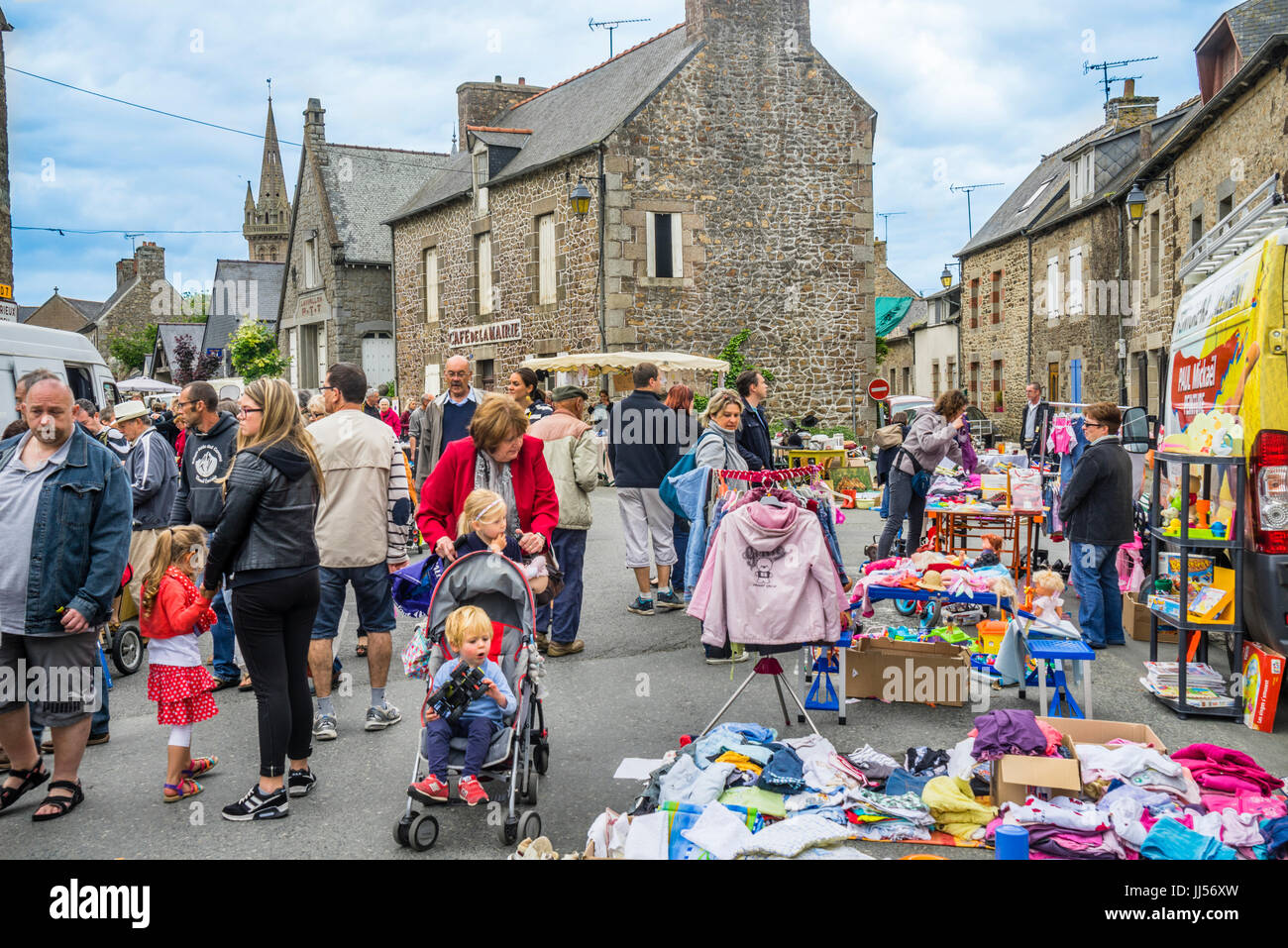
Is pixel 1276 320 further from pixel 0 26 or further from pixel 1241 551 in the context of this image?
pixel 0 26

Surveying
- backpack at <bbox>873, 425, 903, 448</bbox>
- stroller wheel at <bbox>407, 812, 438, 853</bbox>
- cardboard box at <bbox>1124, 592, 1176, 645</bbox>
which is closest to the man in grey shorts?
backpack at <bbox>873, 425, 903, 448</bbox>

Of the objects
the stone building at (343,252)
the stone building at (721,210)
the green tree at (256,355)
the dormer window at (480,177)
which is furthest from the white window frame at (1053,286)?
the green tree at (256,355)

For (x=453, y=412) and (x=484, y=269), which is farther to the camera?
(x=484, y=269)

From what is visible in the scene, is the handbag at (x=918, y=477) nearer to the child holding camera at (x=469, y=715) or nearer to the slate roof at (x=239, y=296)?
the child holding camera at (x=469, y=715)

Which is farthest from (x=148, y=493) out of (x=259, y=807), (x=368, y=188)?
(x=368, y=188)

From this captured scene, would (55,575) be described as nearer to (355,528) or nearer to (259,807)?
(259,807)

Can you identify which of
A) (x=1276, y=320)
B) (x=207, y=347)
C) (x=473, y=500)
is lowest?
(x=473, y=500)

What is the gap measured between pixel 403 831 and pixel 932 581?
3.99 meters

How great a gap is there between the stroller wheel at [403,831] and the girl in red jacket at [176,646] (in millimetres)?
1345

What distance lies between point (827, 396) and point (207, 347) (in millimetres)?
42634

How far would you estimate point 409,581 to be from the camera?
5.29 metres

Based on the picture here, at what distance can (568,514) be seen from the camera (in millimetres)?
7465

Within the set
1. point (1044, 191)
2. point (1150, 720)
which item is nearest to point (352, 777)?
point (1150, 720)
